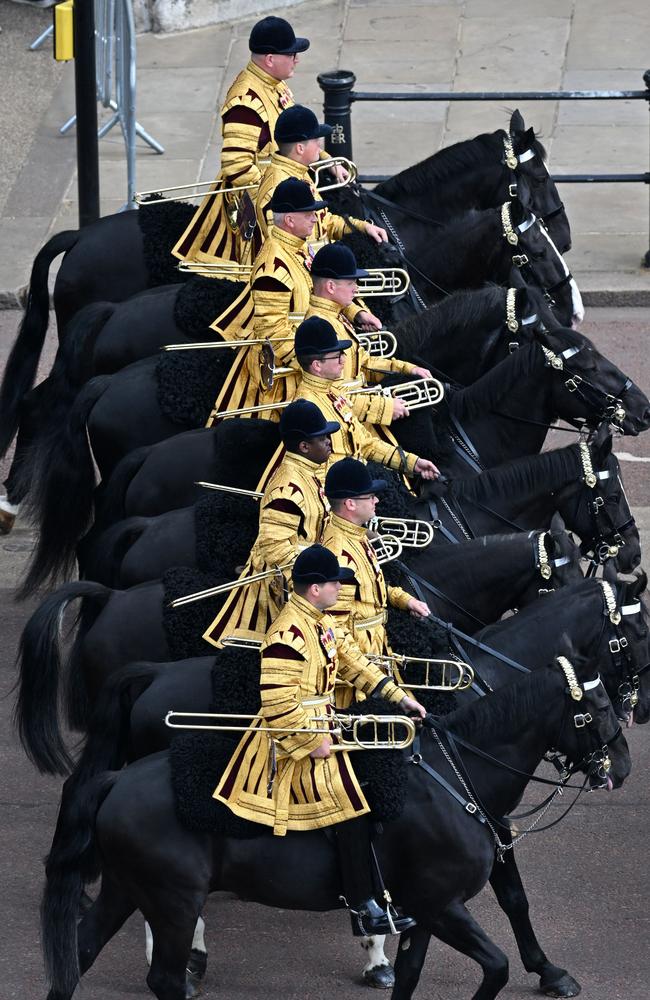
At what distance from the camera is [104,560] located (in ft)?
25.7

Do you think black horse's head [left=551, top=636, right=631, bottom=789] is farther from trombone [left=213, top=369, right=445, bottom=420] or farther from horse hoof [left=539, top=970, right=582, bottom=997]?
trombone [left=213, top=369, right=445, bottom=420]

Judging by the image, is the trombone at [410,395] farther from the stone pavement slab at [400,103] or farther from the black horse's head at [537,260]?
the stone pavement slab at [400,103]

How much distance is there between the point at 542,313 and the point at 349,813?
3.40 m

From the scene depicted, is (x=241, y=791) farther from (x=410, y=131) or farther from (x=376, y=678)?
A: (x=410, y=131)

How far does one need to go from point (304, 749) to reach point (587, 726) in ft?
3.22

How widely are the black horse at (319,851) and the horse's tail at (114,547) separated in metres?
1.55

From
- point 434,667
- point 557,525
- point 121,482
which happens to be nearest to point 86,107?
point 121,482

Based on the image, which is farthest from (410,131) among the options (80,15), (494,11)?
(80,15)

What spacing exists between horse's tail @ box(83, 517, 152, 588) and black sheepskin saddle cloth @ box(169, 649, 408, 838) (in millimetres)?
1431

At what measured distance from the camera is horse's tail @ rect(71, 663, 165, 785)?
6699 mm

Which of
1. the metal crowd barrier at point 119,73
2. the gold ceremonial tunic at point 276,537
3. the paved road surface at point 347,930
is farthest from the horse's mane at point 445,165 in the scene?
the paved road surface at point 347,930

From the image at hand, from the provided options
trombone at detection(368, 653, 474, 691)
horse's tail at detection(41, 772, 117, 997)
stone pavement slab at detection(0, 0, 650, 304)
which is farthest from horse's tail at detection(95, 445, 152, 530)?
stone pavement slab at detection(0, 0, 650, 304)

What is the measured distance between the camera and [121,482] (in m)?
8.28

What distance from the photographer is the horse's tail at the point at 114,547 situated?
7789 millimetres
